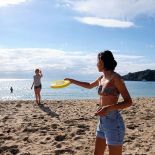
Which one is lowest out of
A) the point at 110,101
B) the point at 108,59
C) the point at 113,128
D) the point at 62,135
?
the point at 62,135

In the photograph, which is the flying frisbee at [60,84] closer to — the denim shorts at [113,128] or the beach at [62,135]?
the denim shorts at [113,128]

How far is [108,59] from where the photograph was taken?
15.5 feet

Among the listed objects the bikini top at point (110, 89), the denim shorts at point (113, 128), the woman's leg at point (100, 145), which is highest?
the bikini top at point (110, 89)

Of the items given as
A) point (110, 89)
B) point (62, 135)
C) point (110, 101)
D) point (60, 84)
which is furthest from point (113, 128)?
point (62, 135)

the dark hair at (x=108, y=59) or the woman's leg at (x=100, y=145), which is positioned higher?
the dark hair at (x=108, y=59)

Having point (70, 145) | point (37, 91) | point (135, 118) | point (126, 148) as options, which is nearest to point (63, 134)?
point (70, 145)

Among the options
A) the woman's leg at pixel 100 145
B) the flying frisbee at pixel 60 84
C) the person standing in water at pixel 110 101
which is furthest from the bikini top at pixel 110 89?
the flying frisbee at pixel 60 84

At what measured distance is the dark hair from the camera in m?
4.73

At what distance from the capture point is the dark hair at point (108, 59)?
4.73 m

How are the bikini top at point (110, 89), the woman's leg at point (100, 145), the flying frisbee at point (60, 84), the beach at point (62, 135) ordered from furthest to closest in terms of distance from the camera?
the beach at point (62, 135)
the flying frisbee at point (60, 84)
the woman's leg at point (100, 145)
the bikini top at point (110, 89)

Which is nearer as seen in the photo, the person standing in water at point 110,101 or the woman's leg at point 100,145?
the person standing in water at point 110,101

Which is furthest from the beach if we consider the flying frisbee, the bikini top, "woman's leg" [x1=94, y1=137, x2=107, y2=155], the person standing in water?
the bikini top

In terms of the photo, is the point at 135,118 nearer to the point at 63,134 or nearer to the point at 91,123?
the point at 91,123

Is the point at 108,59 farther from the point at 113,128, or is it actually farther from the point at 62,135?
the point at 62,135
